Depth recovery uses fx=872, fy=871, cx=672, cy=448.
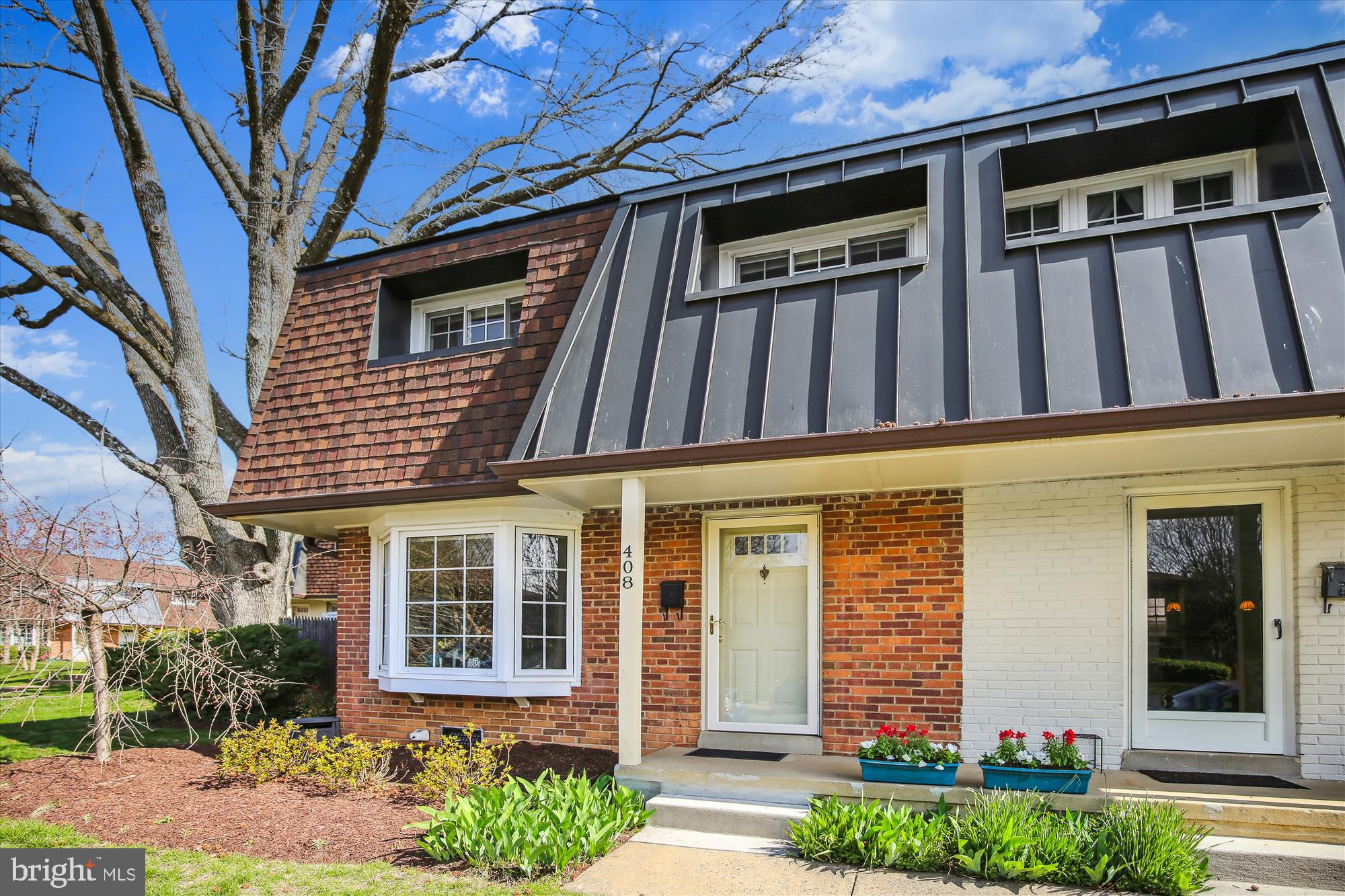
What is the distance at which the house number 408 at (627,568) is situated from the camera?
6.59 metres

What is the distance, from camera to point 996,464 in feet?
20.5

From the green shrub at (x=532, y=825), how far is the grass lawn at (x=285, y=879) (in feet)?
0.52

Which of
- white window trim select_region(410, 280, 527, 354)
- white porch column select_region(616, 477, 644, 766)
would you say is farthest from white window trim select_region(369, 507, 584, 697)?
white window trim select_region(410, 280, 527, 354)

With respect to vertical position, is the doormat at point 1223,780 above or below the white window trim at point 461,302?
below

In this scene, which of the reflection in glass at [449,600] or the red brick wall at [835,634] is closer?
the red brick wall at [835,634]

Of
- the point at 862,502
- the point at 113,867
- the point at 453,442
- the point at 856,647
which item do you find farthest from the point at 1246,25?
the point at 113,867

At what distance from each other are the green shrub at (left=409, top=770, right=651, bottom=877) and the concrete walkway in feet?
0.62

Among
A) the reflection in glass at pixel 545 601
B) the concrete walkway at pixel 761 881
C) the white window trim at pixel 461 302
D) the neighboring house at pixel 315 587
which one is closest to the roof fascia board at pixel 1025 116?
the white window trim at pixel 461 302

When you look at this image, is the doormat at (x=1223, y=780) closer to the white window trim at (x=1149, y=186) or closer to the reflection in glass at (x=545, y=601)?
the white window trim at (x=1149, y=186)

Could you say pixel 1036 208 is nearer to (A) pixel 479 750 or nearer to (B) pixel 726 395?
(B) pixel 726 395

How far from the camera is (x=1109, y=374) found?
545cm

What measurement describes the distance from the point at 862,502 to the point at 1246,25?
5.98m

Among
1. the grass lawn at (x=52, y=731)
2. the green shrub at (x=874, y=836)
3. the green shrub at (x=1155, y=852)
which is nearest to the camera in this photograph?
the green shrub at (x=1155, y=852)

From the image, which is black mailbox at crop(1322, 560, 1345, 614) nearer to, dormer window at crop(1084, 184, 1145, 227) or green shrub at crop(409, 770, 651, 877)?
dormer window at crop(1084, 184, 1145, 227)
